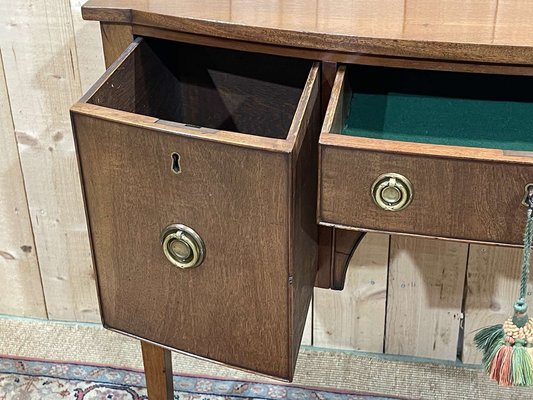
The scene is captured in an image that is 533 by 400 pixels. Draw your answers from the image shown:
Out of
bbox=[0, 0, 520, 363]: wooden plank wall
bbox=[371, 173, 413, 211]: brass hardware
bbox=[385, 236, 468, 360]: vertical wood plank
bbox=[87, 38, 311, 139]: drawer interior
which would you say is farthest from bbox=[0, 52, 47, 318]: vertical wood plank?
bbox=[371, 173, 413, 211]: brass hardware

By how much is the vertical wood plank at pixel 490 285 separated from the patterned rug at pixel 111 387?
0.22 meters

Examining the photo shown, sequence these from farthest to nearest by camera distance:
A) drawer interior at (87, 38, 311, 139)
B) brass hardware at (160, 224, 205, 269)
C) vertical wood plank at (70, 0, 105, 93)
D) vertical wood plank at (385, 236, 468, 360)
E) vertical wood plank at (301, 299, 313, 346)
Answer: vertical wood plank at (301, 299, 313, 346)
vertical wood plank at (385, 236, 468, 360)
vertical wood plank at (70, 0, 105, 93)
drawer interior at (87, 38, 311, 139)
brass hardware at (160, 224, 205, 269)

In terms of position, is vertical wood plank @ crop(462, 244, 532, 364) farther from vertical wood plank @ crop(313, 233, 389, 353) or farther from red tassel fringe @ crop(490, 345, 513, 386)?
red tassel fringe @ crop(490, 345, 513, 386)

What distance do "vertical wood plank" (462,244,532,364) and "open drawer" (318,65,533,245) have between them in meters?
0.49

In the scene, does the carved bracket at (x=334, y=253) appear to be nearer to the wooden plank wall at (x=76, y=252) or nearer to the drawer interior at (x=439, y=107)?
the drawer interior at (x=439, y=107)

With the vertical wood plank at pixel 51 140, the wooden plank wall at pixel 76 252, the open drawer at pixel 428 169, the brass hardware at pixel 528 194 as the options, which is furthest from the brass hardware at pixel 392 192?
the vertical wood plank at pixel 51 140

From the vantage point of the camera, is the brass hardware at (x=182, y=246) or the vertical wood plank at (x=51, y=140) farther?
the vertical wood plank at (x=51, y=140)

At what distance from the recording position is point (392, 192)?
2.56ft

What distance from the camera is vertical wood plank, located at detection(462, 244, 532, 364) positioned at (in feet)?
4.50

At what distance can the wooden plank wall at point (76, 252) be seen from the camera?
51.6 inches

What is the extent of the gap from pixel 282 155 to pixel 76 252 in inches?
34.5

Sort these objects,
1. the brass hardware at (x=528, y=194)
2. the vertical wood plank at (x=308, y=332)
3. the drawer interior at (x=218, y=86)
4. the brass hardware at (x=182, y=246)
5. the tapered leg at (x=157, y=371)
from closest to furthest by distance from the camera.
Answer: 1. the brass hardware at (x=528, y=194)
2. the brass hardware at (x=182, y=246)
3. the drawer interior at (x=218, y=86)
4. the tapered leg at (x=157, y=371)
5. the vertical wood plank at (x=308, y=332)

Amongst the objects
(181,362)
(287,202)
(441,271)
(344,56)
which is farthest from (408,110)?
(181,362)

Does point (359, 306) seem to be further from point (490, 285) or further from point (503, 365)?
point (503, 365)
